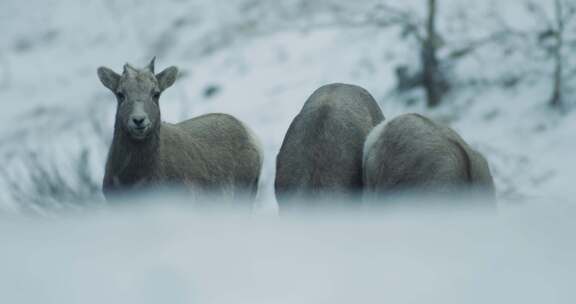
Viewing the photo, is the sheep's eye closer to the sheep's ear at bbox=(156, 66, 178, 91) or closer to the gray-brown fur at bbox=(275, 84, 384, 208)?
the sheep's ear at bbox=(156, 66, 178, 91)

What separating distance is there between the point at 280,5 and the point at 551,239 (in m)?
23.5

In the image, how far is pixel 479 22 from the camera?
18.5 metres

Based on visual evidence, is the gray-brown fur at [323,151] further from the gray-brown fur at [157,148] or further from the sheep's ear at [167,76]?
the sheep's ear at [167,76]

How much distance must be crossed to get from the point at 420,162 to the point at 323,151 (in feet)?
2.37

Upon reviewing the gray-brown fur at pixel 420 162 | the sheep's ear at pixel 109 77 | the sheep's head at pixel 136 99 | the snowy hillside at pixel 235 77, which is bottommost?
the gray-brown fur at pixel 420 162

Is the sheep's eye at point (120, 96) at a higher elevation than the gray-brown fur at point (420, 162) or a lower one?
higher

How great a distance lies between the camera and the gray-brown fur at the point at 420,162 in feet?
17.6

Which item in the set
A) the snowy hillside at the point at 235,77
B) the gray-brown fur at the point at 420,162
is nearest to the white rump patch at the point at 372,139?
the gray-brown fur at the point at 420,162

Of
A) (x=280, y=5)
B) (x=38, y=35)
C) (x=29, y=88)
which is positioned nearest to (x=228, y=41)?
(x=280, y=5)

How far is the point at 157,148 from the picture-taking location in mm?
6117

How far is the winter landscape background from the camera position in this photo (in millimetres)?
1688

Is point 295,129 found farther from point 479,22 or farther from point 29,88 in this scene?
point 29,88

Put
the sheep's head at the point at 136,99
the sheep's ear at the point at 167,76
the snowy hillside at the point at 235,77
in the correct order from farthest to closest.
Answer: the snowy hillside at the point at 235,77 → the sheep's ear at the point at 167,76 → the sheep's head at the point at 136,99

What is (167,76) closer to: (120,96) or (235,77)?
(120,96)
